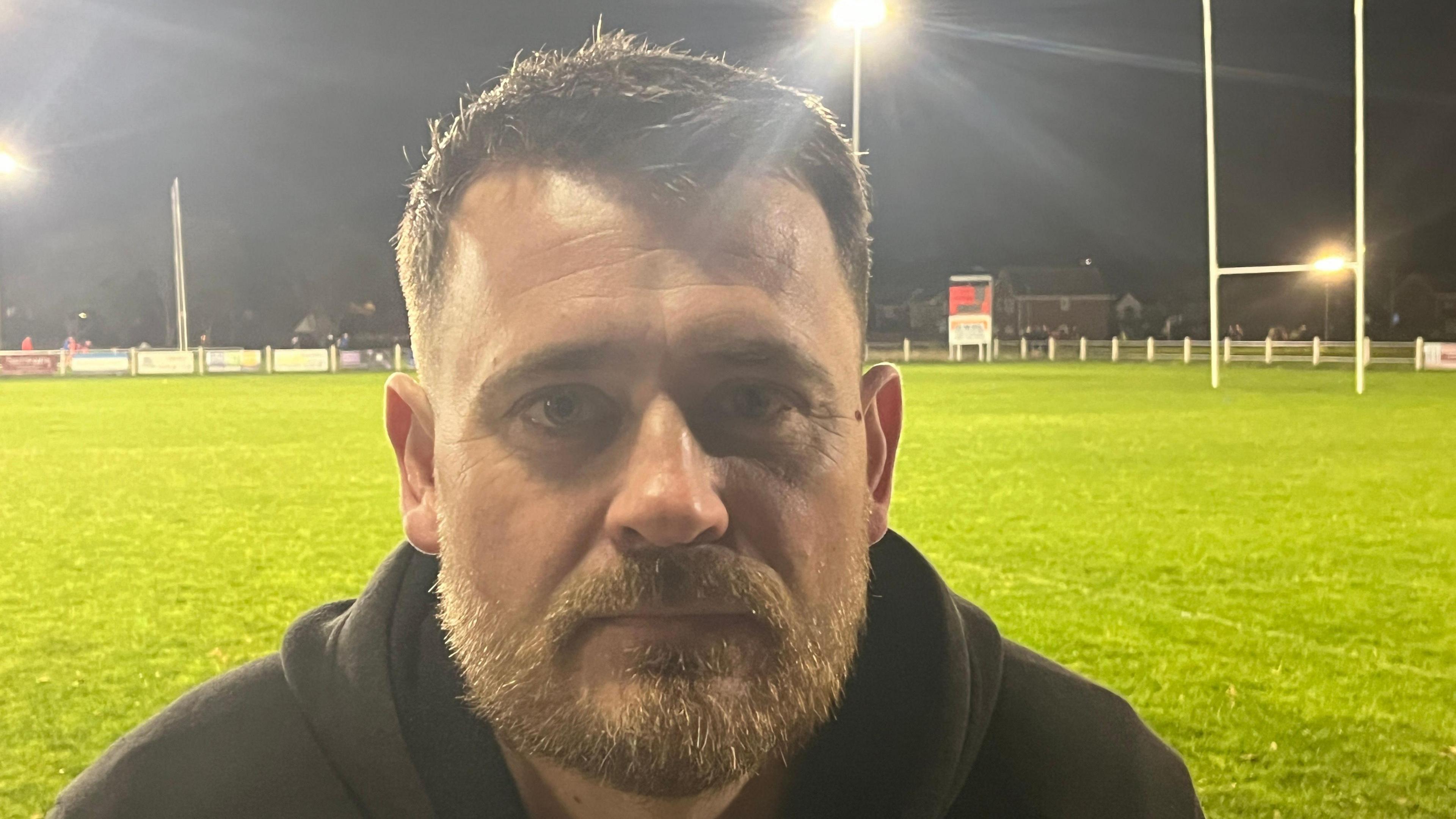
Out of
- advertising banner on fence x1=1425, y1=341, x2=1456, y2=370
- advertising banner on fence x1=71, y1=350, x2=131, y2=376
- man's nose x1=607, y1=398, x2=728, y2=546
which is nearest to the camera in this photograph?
man's nose x1=607, y1=398, x2=728, y2=546

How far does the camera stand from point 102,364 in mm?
33031

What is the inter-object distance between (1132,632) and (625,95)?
442 cm

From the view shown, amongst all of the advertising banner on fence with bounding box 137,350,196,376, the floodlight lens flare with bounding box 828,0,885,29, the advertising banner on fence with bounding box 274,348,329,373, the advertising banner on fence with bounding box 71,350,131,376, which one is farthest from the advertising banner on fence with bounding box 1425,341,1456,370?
the advertising banner on fence with bounding box 71,350,131,376

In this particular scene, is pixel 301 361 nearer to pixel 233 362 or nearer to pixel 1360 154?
pixel 233 362

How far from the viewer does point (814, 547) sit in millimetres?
1490

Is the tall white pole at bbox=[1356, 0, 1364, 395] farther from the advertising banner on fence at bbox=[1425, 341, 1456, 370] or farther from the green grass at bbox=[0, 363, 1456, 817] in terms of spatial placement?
the advertising banner on fence at bbox=[1425, 341, 1456, 370]

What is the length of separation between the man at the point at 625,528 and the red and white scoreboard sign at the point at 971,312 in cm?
3369

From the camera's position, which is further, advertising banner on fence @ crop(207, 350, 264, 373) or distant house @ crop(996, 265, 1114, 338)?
distant house @ crop(996, 265, 1114, 338)

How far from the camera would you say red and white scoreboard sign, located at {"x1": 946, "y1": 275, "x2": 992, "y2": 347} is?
3478cm

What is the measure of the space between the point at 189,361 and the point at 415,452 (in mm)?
35143

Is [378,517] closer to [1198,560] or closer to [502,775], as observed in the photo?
[1198,560]

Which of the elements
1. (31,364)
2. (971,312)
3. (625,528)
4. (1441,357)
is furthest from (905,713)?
(31,364)

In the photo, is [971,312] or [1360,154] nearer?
[1360,154]

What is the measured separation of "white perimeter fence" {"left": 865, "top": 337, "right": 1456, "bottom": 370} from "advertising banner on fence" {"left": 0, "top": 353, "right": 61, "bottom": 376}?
80.9ft
